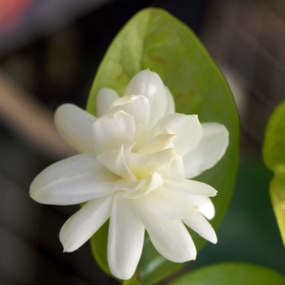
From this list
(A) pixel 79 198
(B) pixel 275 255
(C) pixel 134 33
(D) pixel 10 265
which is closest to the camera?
(A) pixel 79 198

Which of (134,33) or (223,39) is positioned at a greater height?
(134,33)

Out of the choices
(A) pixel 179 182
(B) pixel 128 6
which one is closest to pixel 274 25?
(B) pixel 128 6

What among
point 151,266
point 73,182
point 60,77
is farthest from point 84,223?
point 60,77

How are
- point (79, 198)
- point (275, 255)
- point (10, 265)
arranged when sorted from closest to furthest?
1. point (79, 198)
2. point (275, 255)
3. point (10, 265)

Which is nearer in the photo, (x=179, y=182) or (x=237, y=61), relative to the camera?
(x=179, y=182)

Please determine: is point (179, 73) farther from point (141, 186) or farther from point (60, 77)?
point (60, 77)

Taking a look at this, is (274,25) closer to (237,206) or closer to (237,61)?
(237,61)
